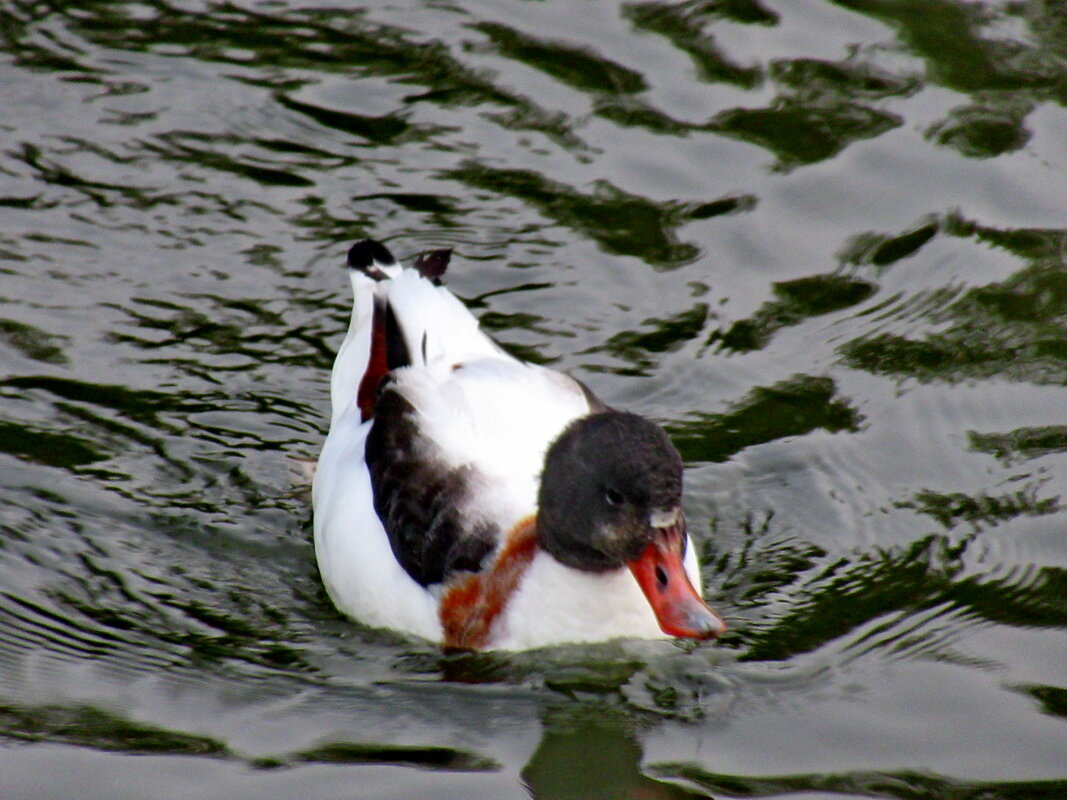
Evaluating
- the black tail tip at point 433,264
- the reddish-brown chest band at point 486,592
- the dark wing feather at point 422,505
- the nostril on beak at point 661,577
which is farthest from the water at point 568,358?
the black tail tip at point 433,264

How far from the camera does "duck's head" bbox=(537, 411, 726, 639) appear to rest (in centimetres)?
582

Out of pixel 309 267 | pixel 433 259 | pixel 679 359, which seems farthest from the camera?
pixel 309 267

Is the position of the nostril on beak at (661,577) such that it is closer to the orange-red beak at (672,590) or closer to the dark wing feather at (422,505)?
the orange-red beak at (672,590)

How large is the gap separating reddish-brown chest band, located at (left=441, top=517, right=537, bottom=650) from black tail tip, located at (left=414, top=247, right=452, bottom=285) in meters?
1.65

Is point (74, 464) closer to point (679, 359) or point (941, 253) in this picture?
point (679, 359)

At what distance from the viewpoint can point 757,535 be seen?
23.7 ft

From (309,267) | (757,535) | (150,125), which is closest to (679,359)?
(757,535)

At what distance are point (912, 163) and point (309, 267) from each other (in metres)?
3.63

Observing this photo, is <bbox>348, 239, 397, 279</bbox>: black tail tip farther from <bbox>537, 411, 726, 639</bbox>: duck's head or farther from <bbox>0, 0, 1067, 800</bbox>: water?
<bbox>537, 411, 726, 639</bbox>: duck's head

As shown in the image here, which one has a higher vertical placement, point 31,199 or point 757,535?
point 31,199

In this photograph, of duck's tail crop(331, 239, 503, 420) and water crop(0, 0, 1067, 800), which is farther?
duck's tail crop(331, 239, 503, 420)

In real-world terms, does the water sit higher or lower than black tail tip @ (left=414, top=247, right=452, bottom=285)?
lower

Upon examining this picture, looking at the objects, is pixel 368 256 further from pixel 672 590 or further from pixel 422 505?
pixel 672 590

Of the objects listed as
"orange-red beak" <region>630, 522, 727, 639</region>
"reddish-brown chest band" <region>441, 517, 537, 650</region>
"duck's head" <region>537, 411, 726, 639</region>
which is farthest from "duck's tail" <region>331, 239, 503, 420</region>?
"orange-red beak" <region>630, 522, 727, 639</region>
